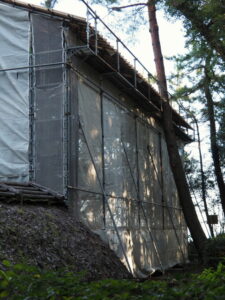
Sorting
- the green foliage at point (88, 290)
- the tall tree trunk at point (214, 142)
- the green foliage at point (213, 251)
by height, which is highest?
the tall tree trunk at point (214, 142)

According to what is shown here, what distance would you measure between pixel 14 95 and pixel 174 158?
647 cm

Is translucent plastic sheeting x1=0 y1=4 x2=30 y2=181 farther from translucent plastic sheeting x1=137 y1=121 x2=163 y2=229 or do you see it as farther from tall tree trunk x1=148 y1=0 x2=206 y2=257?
translucent plastic sheeting x1=137 y1=121 x2=163 y2=229

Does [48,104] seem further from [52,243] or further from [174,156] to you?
[174,156]

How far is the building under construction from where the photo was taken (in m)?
11.4

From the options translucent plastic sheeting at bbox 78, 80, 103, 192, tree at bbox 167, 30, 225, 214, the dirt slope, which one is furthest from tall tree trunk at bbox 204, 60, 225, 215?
the dirt slope

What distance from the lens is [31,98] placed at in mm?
11766

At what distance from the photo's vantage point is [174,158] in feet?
53.7

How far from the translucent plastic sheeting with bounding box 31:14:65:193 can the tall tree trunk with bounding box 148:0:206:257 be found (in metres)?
3.97

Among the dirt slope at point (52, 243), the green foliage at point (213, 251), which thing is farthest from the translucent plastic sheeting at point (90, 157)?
the green foliage at point (213, 251)

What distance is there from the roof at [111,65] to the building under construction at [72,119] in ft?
0.11

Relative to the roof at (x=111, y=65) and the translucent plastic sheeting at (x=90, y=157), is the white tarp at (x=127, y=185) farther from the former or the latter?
the roof at (x=111, y=65)

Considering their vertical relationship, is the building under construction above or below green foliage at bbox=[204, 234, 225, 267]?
above

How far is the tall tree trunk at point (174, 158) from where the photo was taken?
15.7 metres

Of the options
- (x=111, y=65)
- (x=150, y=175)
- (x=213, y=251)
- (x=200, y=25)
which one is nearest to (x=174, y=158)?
(x=150, y=175)
